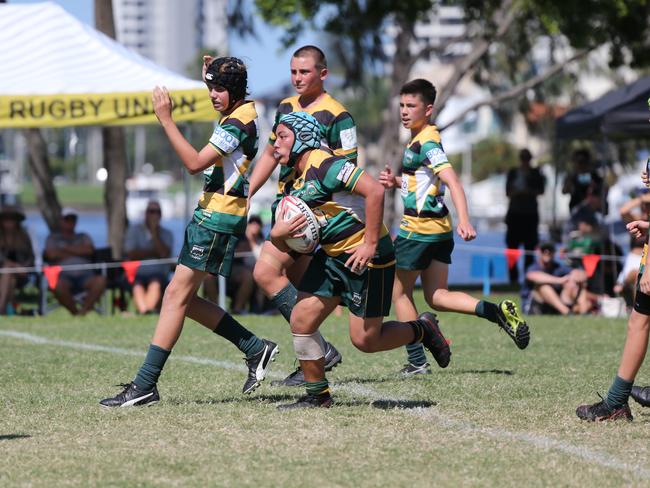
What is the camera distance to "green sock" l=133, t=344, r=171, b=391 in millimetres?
7328

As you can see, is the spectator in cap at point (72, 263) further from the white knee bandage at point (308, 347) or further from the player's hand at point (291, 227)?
the player's hand at point (291, 227)

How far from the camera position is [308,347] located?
702 cm

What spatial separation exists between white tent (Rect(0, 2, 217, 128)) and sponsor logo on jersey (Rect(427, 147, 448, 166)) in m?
5.61

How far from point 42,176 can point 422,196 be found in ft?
43.5

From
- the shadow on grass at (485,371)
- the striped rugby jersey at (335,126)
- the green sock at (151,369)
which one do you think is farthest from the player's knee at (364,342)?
the shadow on grass at (485,371)

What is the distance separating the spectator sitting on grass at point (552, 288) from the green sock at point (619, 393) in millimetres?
8399

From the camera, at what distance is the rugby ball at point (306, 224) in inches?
261

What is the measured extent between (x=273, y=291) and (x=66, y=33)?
818 centimetres

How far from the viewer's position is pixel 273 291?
8.01m

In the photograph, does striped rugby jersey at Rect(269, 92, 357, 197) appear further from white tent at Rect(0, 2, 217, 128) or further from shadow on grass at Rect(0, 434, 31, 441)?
white tent at Rect(0, 2, 217, 128)

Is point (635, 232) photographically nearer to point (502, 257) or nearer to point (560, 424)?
point (560, 424)

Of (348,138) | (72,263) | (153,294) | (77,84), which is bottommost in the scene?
(153,294)

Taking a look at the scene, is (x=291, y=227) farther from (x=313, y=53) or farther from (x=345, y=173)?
(x=313, y=53)

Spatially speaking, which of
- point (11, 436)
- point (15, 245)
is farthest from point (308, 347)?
point (15, 245)
